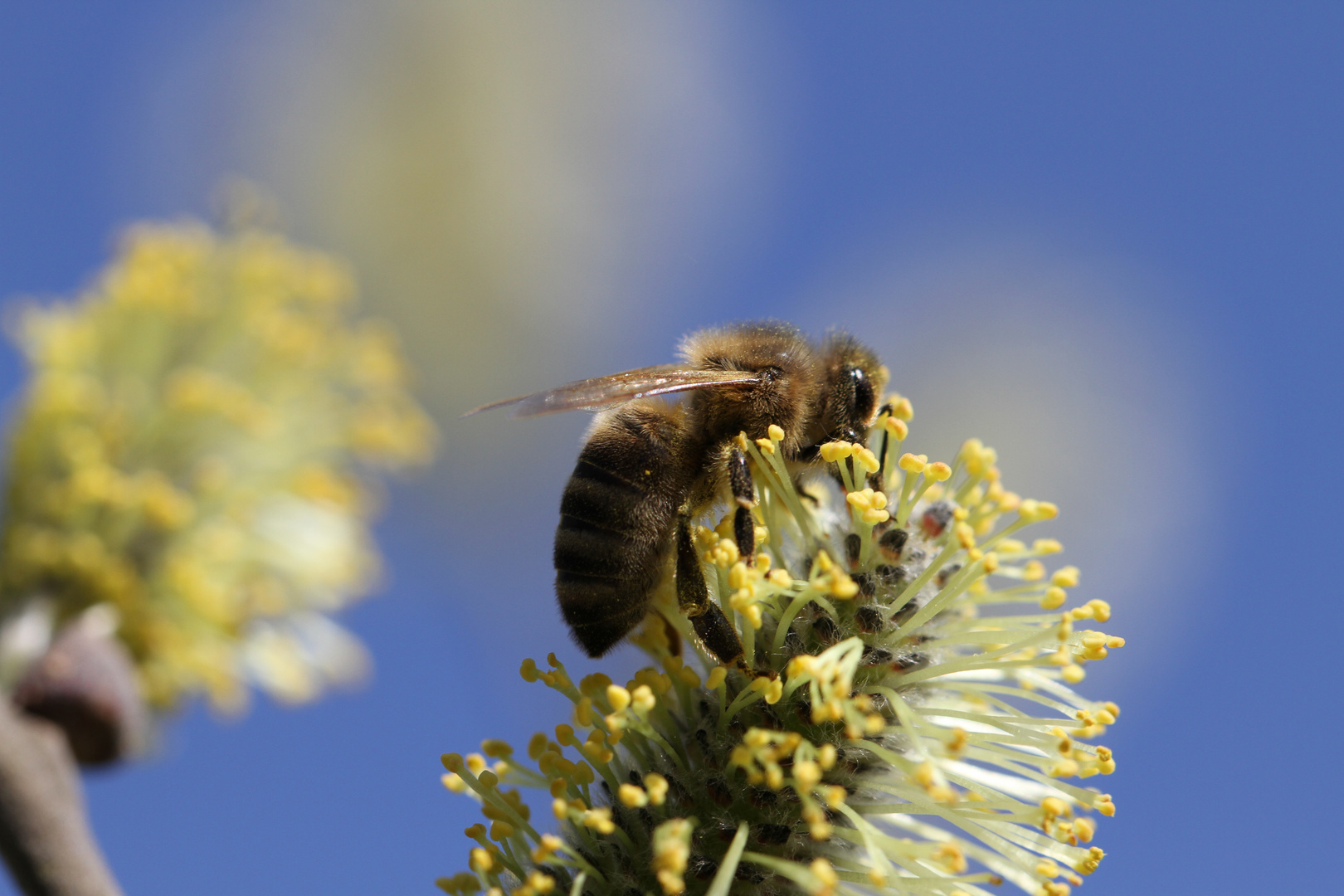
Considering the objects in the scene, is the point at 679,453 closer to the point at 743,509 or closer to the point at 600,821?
the point at 743,509

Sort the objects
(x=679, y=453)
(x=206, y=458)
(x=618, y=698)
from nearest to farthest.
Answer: (x=618, y=698)
(x=679, y=453)
(x=206, y=458)

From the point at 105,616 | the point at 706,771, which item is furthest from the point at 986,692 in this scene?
the point at 105,616

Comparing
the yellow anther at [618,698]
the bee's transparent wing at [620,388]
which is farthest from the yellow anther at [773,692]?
the bee's transparent wing at [620,388]

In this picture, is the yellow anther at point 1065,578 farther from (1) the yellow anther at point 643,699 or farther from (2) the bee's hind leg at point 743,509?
(1) the yellow anther at point 643,699

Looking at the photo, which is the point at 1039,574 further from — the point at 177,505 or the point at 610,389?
the point at 177,505

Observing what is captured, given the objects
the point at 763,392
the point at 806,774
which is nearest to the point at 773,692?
the point at 806,774

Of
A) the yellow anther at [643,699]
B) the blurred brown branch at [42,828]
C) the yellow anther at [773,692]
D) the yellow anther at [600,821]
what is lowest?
the blurred brown branch at [42,828]

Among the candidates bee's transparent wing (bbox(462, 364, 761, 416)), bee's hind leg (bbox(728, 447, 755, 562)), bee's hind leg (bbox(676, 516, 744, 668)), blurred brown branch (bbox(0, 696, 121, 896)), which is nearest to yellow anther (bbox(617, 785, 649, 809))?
bee's hind leg (bbox(676, 516, 744, 668))
